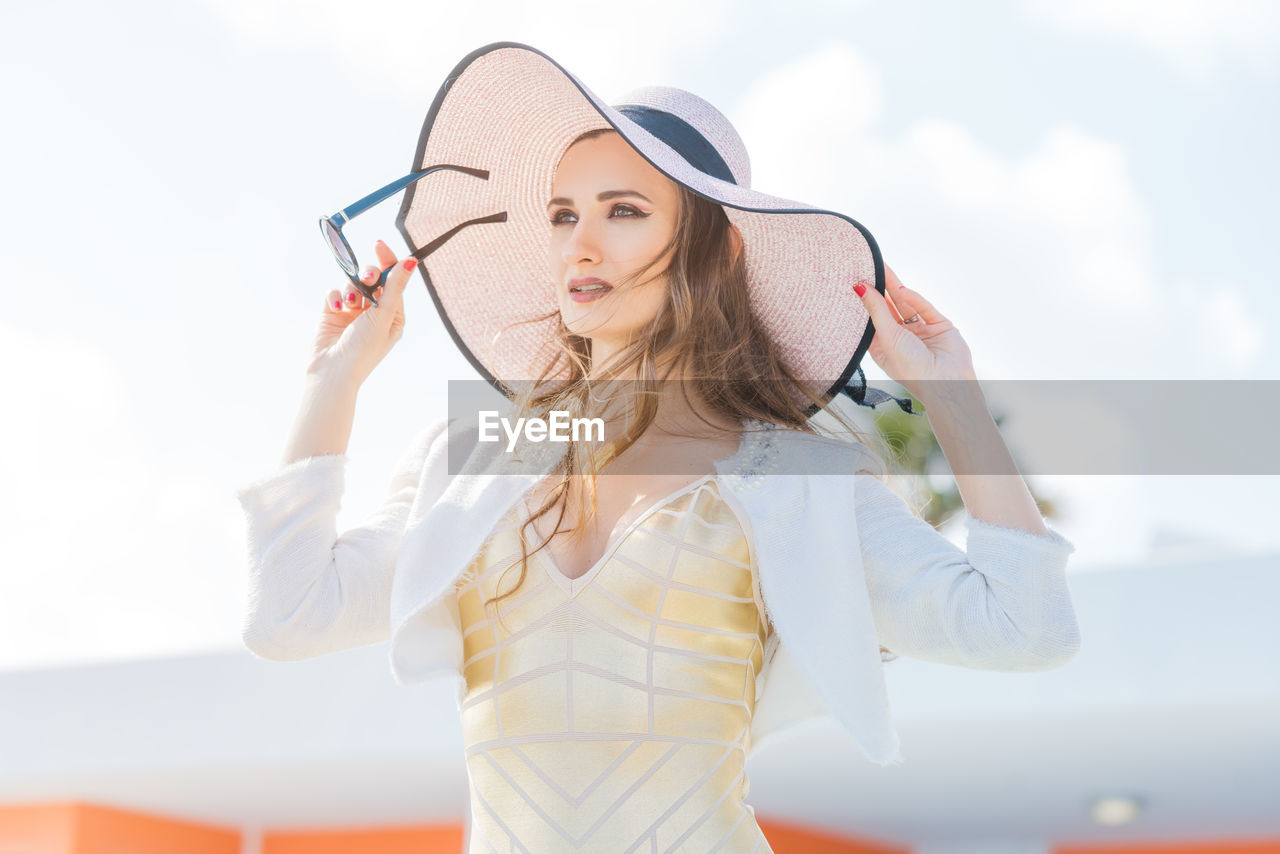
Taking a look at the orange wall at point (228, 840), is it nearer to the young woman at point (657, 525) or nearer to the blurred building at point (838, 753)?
the blurred building at point (838, 753)

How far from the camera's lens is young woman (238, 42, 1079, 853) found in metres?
1.70

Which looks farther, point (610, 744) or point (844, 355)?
point (844, 355)

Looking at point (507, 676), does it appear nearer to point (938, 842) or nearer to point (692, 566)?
point (692, 566)

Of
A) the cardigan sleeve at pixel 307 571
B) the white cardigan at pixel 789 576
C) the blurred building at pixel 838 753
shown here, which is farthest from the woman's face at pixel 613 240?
the blurred building at pixel 838 753

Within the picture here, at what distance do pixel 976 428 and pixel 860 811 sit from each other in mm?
9437

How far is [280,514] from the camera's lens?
1.79m

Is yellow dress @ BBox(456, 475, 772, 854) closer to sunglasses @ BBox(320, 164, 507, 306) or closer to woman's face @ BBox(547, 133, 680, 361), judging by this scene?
woman's face @ BBox(547, 133, 680, 361)

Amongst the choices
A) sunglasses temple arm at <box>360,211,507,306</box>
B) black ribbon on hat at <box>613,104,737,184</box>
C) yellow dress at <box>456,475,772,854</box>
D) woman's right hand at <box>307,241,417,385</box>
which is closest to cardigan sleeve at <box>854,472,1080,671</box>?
yellow dress at <box>456,475,772,854</box>

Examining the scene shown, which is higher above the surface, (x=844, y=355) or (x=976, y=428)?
(x=844, y=355)

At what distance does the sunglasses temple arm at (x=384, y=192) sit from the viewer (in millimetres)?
1877

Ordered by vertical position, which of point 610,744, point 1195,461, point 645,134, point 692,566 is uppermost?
point 1195,461

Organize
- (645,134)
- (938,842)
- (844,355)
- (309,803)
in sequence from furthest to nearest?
(938,842)
(309,803)
(844,355)
(645,134)

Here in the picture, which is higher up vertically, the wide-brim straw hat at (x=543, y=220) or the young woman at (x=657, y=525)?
the wide-brim straw hat at (x=543, y=220)

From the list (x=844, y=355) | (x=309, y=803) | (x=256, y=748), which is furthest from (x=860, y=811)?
(x=844, y=355)
